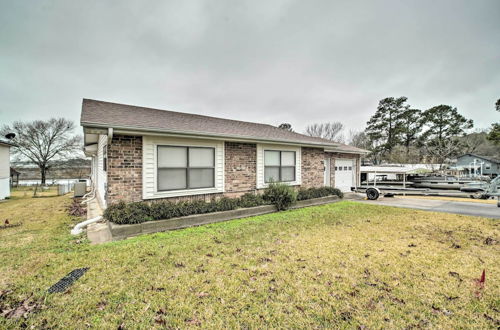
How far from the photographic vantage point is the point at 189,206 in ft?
22.3

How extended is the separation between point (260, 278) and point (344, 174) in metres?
13.1

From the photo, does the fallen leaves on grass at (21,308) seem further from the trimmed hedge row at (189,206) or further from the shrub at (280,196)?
the shrub at (280,196)

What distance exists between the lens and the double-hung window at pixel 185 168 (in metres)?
6.96

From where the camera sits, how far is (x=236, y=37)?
13.6 metres

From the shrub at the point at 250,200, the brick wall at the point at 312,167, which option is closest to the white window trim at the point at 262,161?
the brick wall at the point at 312,167

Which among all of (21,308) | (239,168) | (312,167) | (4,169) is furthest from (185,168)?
→ (4,169)

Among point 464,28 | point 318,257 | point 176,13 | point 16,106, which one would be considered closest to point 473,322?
point 318,257

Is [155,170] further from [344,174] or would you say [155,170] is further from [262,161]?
[344,174]

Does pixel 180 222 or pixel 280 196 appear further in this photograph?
pixel 280 196

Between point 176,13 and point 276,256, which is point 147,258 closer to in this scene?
point 276,256

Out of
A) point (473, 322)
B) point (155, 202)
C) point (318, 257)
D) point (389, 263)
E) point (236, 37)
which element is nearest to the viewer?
point (473, 322)

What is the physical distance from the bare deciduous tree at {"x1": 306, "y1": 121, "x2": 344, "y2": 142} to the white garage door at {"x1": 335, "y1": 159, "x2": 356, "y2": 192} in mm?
30050

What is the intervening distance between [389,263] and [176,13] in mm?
13273

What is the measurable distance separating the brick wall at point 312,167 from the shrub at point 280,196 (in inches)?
91.9
